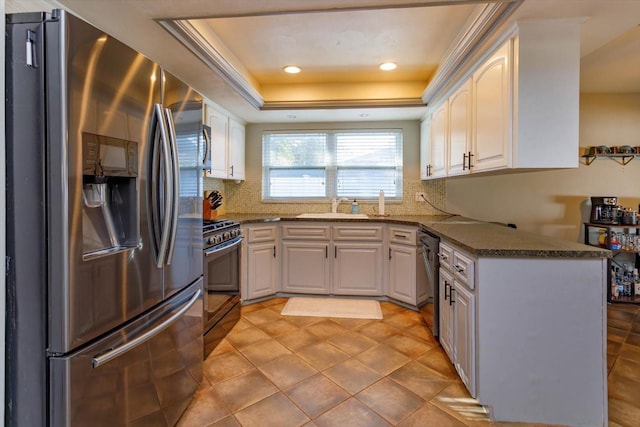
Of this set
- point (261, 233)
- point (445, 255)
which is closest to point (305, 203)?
point (261, 233)

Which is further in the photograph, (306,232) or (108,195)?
(306,232)

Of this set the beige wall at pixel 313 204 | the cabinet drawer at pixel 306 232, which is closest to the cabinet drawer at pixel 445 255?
the cabinet drawer at pixel 306 232

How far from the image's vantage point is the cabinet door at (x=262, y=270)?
322 cm

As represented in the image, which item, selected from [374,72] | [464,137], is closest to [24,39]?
[464,137]

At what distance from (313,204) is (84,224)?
303 cm

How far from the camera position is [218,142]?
3240 millimetres

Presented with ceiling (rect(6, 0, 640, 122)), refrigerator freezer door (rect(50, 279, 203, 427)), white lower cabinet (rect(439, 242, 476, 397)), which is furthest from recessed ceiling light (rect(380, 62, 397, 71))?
refrigerator freezer door (rect(50, 279, 203, 427))

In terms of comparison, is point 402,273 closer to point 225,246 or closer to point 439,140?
point 439,140

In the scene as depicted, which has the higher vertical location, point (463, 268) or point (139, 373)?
point (463, 268)

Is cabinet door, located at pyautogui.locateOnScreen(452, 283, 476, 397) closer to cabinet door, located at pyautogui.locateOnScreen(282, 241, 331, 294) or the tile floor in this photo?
the tile floor

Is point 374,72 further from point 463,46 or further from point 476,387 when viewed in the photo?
point 476,387

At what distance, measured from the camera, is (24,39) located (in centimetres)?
96

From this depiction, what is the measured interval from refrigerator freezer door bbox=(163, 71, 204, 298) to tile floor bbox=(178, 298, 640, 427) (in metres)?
0.74

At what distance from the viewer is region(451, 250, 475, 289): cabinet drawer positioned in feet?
5.61
